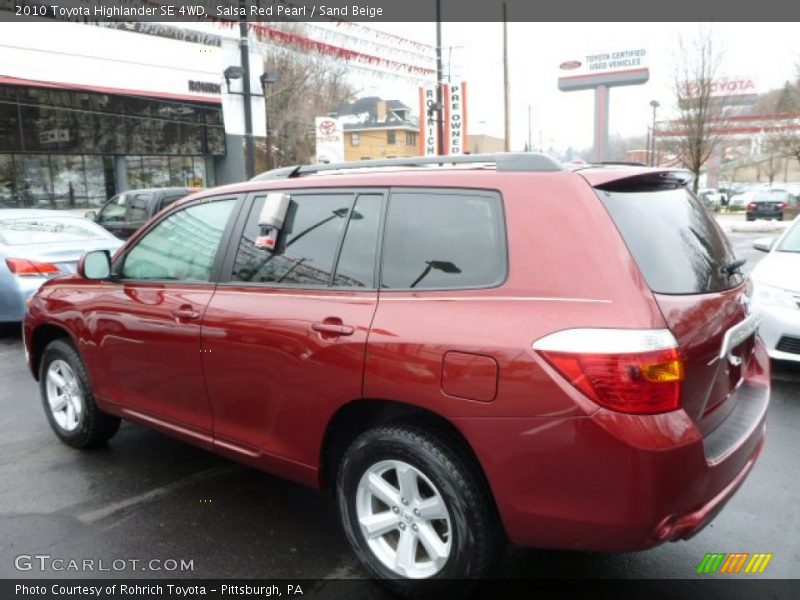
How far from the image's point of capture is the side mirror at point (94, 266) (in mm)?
4176

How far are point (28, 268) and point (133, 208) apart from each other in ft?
18.6

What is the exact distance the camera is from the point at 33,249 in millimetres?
7859

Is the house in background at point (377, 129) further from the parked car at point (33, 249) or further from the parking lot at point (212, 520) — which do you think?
the parking lot at point (212, 520)

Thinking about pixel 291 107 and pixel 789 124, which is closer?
pixel 789 124

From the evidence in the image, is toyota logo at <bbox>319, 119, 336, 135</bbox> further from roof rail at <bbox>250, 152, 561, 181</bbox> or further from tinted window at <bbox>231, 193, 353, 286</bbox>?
tinted window at <bbox>231, 193, 353, 286</bbox>

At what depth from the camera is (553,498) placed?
2.37 meters

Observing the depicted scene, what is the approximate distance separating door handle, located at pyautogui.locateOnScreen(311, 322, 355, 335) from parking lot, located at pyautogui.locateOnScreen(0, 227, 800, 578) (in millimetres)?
1113

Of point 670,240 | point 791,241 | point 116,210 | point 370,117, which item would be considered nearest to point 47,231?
point 116,210

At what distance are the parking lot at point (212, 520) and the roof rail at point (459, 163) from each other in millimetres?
1782

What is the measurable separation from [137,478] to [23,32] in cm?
2372

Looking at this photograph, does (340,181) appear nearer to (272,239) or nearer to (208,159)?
(272,239)

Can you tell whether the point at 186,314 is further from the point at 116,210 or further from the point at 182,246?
the point at 116,210

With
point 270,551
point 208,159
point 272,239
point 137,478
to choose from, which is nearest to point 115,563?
point 270,551

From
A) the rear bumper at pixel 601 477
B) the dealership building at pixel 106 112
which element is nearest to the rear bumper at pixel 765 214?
the dealership building at pixel 106 112
